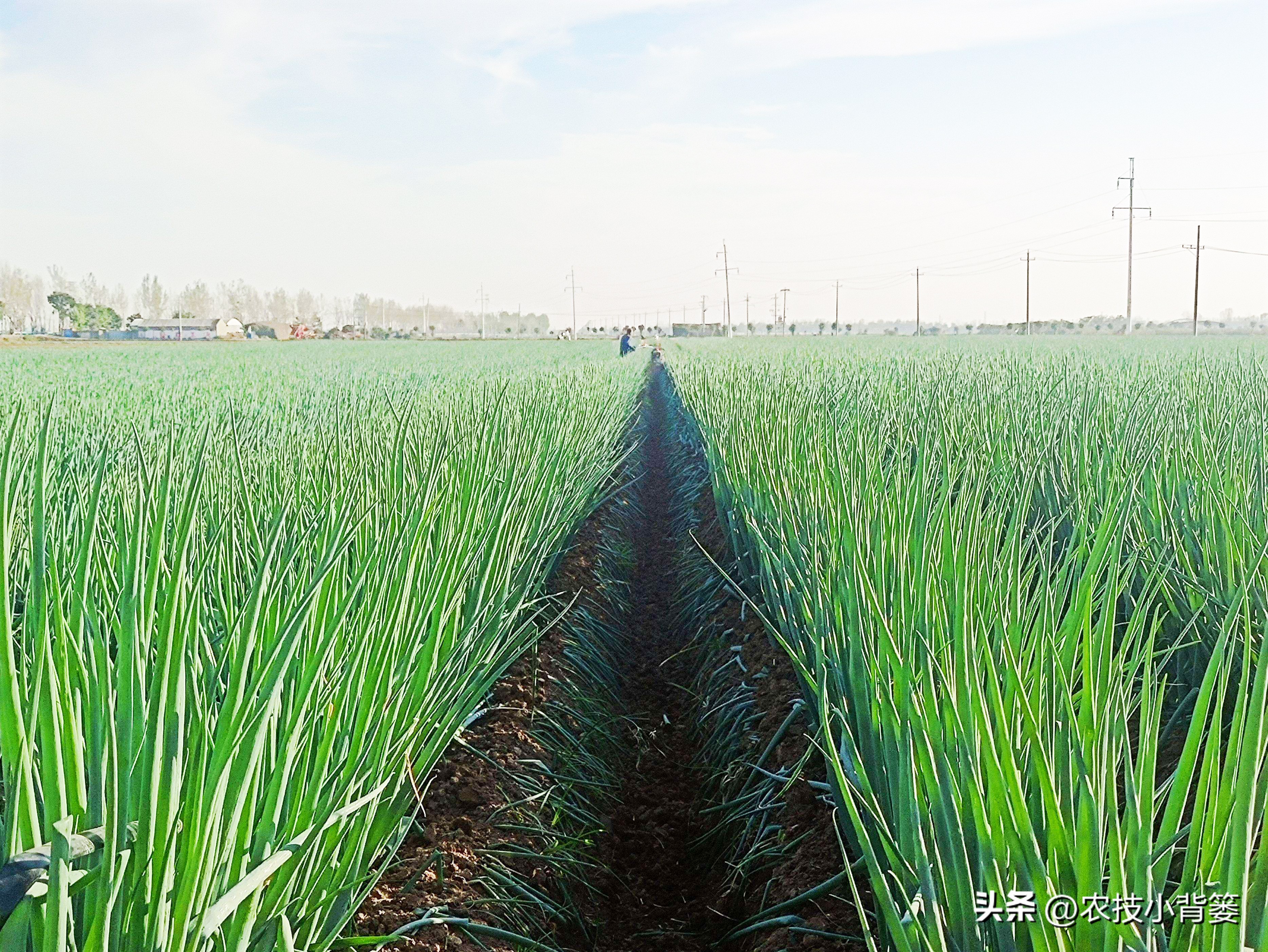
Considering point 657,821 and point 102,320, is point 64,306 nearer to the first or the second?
point 102,320

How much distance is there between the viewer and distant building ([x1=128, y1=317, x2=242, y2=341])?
72.6m

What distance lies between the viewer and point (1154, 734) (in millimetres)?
1273

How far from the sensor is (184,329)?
7619cm

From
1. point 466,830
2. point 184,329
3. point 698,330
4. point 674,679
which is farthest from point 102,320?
point 466,830

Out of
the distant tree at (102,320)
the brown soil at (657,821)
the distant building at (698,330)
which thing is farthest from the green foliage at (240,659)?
the distant tree at (102,320)

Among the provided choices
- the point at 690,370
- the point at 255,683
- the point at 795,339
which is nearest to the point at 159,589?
the point at 255,683

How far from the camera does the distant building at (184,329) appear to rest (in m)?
72.6

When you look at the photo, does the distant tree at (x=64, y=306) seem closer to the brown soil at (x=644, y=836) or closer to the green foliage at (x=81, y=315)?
the green foliage at (x=81, y=315)

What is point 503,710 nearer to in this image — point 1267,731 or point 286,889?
point 286,889

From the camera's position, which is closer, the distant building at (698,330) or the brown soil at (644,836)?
the brown soil at (644,836)

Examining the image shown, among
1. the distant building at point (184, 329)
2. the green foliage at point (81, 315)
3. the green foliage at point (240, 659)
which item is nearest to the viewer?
the green foliage at point (240, 659)

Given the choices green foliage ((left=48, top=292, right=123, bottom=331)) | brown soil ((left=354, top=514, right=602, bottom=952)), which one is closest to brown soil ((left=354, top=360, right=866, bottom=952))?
brown soil ((left=354, top=514, right=602, bottom=952))

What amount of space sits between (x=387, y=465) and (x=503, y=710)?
907mm

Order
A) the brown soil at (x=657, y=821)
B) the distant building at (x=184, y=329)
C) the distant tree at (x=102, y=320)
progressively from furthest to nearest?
the distant tree at (x=102, y=320)
the distant building at (x=184, y=329)
the brown soil at (x=657, y=821)
